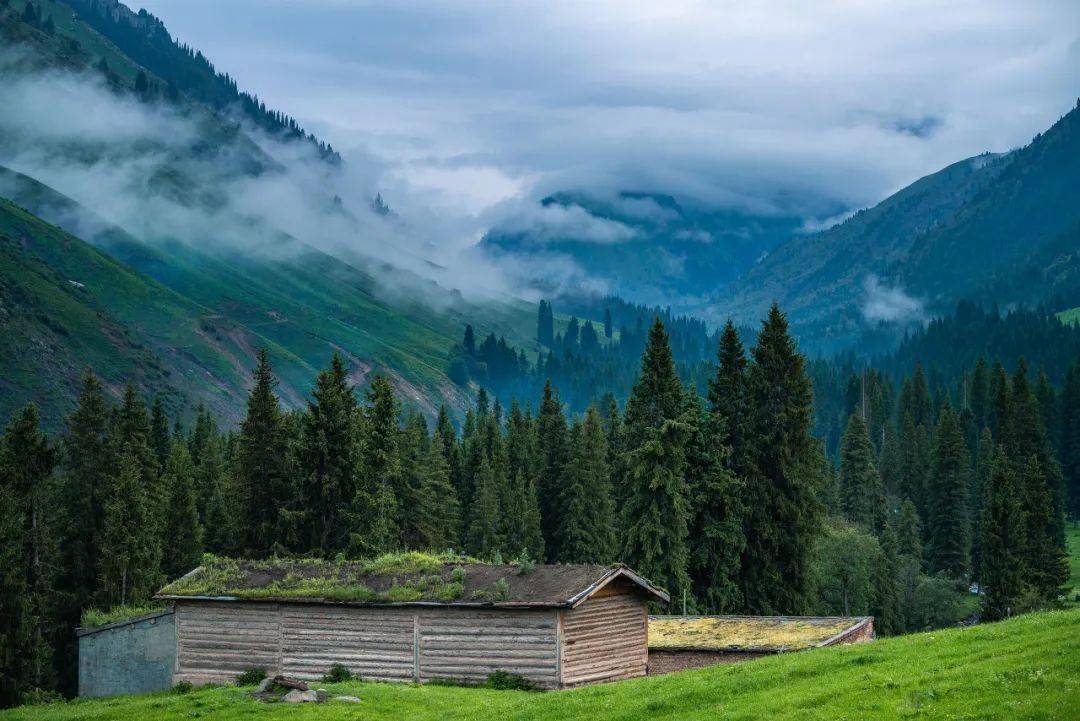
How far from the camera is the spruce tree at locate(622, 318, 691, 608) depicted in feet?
212

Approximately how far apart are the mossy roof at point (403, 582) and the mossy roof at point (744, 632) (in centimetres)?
465

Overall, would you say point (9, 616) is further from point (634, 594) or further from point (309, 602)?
point (634, 594)

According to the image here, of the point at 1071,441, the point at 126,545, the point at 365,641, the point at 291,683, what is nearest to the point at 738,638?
the point at 365,641

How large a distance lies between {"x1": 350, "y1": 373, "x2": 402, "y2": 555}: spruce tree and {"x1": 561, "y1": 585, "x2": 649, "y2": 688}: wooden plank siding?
82.7 feet

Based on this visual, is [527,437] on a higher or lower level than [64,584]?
higher

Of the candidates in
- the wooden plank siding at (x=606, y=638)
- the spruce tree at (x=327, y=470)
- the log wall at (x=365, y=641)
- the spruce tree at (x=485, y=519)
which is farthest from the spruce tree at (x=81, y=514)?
the wooden plank siding at (x=606, y=638)

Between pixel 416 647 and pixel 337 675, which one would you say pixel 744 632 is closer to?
pixel 416 647

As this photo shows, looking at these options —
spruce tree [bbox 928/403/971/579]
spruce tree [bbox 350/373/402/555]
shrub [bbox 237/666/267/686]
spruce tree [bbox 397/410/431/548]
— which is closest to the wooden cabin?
shrub [bbox 237/666/267/686]

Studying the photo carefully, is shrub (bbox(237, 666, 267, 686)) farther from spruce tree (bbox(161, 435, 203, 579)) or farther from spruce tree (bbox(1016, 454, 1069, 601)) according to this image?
spruce tree (bbox(1016, 454, 1069, 601))

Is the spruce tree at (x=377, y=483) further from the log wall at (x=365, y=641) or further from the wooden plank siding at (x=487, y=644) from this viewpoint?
the wooden plank siding at (x=487, y=644)

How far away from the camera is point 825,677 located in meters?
28.8

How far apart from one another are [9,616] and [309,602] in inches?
814

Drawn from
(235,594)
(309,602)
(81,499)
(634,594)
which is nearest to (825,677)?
(634,594)

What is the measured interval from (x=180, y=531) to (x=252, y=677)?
32723 mm
